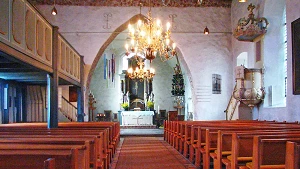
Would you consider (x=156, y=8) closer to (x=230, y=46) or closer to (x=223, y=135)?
(x=230, y=46)

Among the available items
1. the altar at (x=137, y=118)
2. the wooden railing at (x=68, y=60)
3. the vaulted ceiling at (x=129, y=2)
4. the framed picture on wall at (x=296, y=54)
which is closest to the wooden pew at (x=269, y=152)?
the framed picture on wall at (x=296, y=54)

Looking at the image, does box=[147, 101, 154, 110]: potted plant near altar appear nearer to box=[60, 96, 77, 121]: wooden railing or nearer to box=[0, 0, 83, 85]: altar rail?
box=[60, 96, 77, 121]: wooden railing

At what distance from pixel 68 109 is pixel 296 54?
10.2m

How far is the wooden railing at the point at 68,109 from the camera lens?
1492cm

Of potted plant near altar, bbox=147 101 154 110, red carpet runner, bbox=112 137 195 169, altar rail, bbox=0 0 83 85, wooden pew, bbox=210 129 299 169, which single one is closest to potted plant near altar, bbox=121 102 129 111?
potted plant near altar, bbox=147 101 154 110

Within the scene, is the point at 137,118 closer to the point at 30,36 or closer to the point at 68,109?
the point at 68,109

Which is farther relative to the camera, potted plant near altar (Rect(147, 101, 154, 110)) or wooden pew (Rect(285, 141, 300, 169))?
potted plant near altar (Rect(147, 101, 154, 110))

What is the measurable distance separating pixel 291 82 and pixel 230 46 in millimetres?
6962

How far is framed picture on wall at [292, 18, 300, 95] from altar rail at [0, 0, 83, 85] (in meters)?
6.09

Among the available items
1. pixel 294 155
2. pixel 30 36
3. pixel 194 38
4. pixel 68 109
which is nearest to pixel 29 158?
pixel 294 155

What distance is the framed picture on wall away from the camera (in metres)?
8.69

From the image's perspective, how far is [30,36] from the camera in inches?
242

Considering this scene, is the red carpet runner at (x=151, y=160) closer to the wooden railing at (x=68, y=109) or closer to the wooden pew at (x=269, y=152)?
the wooden pew at (x=269, y=152)

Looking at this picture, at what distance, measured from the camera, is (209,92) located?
1552 cm
